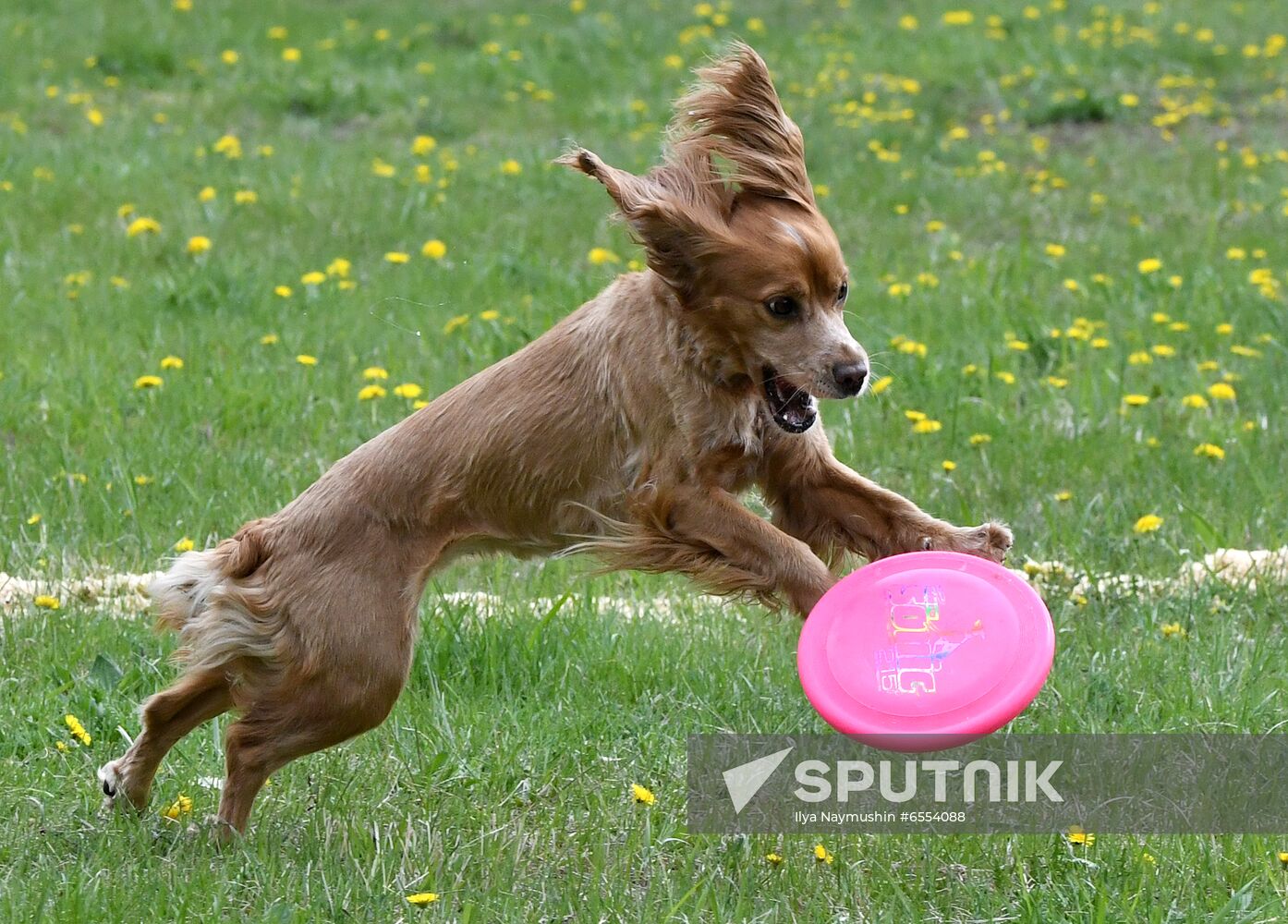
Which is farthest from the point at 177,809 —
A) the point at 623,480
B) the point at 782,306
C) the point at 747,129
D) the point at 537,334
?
the point at 537,334

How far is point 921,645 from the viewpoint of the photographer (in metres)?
3.78

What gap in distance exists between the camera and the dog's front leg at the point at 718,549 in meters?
3.63

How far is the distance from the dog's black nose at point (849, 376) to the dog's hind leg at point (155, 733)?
64.0 inches

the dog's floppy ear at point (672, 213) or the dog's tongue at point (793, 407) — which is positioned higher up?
the dog's floppy ear at point (672, 213)

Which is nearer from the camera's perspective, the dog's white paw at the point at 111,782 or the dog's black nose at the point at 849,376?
the dog's black nose at the point at 849,376

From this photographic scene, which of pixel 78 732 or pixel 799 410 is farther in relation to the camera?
pixel 78 732

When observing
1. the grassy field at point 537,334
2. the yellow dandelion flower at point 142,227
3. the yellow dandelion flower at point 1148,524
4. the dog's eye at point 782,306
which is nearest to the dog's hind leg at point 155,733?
the grassy field at point 537,334

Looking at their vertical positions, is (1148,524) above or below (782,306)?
below

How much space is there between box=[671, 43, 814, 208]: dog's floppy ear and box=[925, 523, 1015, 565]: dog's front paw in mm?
858

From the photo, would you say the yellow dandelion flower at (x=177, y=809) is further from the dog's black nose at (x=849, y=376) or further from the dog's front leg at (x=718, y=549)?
the dog's black nose at (x=849, y=376)

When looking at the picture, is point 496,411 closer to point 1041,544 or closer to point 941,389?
point 1041,544

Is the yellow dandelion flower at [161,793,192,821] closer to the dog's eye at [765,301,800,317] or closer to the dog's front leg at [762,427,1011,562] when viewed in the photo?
the dog's front leg at [762,427,1011,562]

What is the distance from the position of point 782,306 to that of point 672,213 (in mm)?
334

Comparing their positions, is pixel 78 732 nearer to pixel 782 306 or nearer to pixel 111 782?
pixel 111 782
